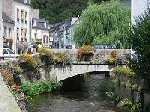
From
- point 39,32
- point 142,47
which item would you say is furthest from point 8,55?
point 39,32

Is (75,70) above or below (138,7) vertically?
below

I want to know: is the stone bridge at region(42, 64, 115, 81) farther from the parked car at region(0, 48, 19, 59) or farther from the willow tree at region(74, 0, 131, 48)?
the willow tree at region(74, 0, 131, 48)

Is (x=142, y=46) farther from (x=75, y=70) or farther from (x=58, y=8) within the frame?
(x=58, y=8)

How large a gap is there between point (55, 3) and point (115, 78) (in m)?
102

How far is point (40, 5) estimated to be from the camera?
5089 inches

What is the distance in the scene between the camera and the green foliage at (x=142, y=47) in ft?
65.2

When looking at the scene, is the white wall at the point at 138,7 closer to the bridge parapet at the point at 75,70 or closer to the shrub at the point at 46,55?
the bridge parapet at the point at 75,70

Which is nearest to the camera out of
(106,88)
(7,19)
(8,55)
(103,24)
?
(8,55)

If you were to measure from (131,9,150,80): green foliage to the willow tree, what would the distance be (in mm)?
22487

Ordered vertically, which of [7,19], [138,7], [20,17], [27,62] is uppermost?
[20,17]

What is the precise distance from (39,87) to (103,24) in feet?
48.6

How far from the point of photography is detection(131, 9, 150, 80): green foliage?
65.2ft

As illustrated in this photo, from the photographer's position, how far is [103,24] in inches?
1770

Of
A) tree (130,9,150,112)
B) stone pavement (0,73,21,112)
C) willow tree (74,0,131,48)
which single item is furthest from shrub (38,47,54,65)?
stone pavement (0,73,21,112)
